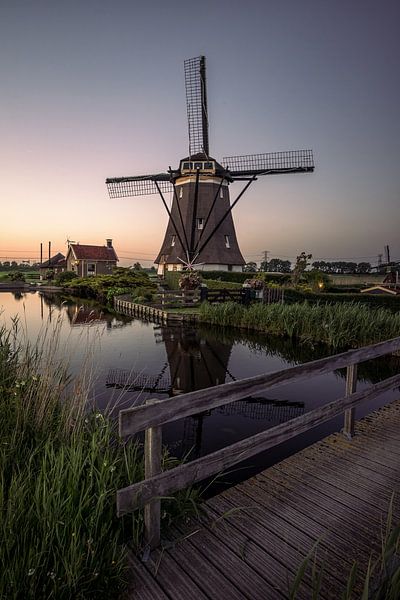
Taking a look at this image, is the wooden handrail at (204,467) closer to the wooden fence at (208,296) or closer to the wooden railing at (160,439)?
the wooden railing at (160,439)

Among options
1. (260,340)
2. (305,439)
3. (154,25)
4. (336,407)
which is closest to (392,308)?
(260,340)

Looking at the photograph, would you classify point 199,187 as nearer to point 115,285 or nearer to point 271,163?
point 271,163

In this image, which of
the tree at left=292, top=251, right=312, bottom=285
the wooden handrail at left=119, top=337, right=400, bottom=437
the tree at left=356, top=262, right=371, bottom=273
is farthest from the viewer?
the tree at left=356, top=262, right=371, bottom=273

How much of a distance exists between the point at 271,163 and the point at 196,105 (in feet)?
28.5

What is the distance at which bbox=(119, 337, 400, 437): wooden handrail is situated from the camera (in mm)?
1683

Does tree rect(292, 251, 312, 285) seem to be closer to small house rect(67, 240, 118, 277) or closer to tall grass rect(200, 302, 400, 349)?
tall grass rect(200, 302, 400, 349)

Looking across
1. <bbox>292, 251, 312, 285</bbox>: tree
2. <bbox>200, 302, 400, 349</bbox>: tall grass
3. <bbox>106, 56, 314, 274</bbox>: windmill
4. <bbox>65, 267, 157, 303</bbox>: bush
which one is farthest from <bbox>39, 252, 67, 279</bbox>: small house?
<bbox>200, 302, 400, 349</bbox>: tall grass

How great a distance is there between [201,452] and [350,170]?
24.0 m

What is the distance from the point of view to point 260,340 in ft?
37.2

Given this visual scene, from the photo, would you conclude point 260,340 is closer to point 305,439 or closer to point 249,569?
point 305,439

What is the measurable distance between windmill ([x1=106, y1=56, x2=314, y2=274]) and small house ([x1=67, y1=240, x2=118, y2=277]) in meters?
15.9

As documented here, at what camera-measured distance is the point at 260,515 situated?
7.55ft

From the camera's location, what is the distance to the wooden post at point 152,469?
1795 mm

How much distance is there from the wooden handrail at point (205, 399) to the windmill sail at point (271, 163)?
76.4ft
